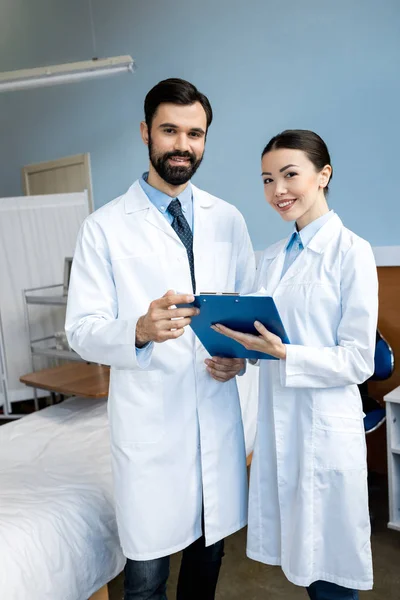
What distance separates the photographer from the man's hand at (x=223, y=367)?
151 centimetres

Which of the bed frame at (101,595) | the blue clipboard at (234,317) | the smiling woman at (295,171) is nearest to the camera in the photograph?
the blue clipboard at (234,317)

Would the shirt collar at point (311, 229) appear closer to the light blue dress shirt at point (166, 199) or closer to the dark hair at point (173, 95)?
the light blue dress shirt at point (166, 199)

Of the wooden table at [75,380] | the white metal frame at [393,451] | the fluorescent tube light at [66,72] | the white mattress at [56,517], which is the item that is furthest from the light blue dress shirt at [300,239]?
the fluorescent tube light at [66,72]

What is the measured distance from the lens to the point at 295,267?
1.45 m

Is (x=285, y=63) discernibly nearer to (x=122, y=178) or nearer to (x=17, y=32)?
(x=122, y=178)

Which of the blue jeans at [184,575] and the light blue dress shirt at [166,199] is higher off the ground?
the light blue dress shirt at [166,199]

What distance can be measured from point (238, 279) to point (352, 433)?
2.01 ft

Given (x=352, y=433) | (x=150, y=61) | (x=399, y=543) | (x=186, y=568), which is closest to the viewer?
(x=352, y=433)

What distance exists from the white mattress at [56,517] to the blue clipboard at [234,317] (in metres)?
0.87

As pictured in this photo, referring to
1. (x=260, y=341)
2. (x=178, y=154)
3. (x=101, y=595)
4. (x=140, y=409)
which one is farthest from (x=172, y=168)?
(x=101, y=595)

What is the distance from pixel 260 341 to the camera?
1310mm

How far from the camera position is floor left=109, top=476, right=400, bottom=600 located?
219 centimetres

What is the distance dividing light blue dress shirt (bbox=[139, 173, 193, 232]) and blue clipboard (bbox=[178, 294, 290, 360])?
0.41 meters

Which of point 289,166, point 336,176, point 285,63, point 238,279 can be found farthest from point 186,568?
point 285,63
